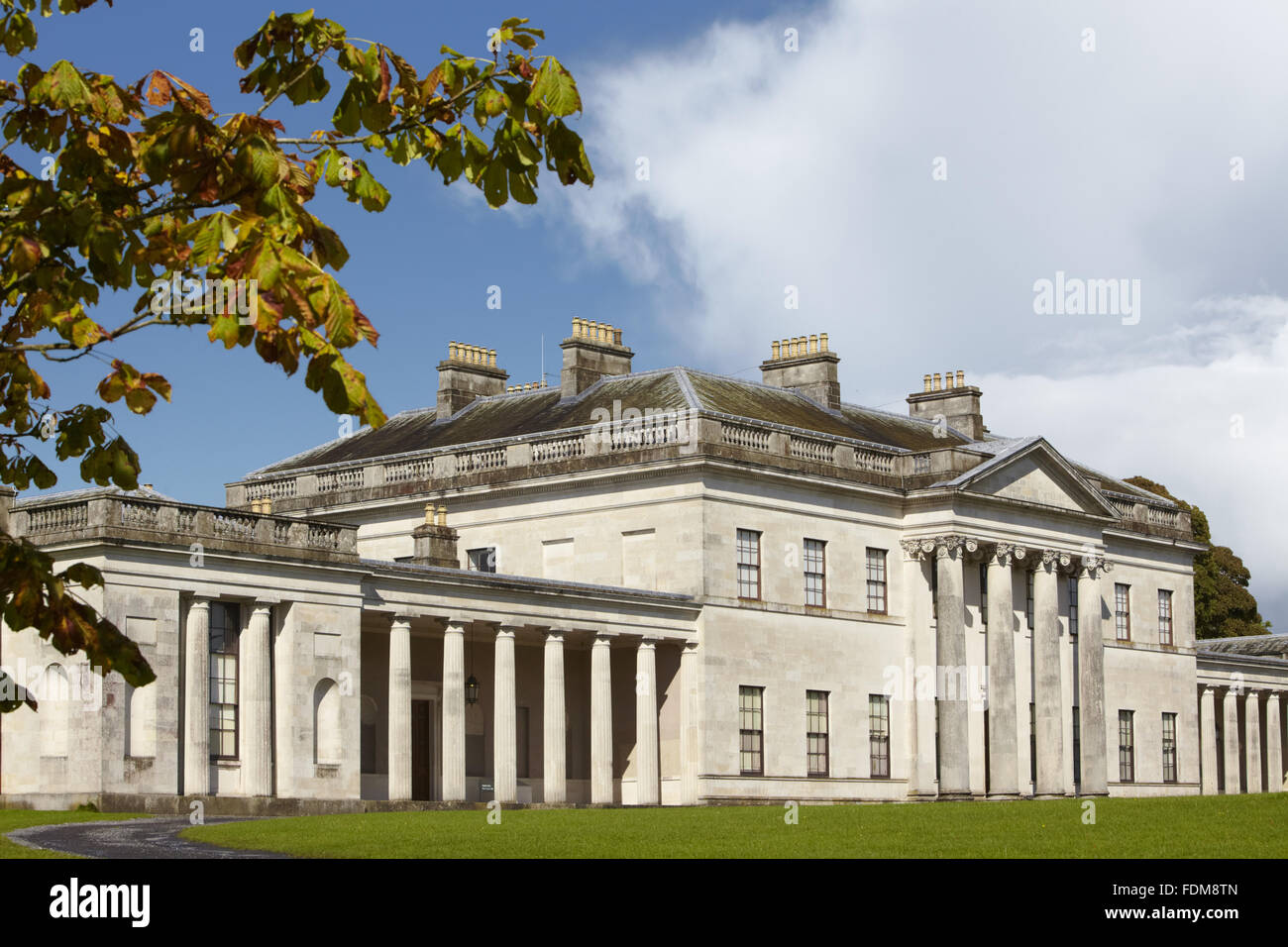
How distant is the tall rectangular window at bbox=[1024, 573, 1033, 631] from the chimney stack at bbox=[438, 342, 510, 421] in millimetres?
18265

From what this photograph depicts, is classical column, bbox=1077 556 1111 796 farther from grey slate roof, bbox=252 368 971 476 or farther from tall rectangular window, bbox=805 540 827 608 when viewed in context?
tall rectangular window, bbox=805 540 827 608

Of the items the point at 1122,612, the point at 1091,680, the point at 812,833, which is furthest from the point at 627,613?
the point at 1122,612

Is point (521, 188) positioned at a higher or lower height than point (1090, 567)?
lower

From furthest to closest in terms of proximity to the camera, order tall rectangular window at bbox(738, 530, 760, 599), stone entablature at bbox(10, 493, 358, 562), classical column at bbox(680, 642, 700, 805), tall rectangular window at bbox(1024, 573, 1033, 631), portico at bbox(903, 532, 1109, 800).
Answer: tall rectangular window at bbox(1024, 573, 1033, 631)
portico at bbox(903, 532, 1109, 800)
tall rectangular window at bbox(738, 530, 760, 599)
classical column at bbox(680, 642, 700, 805)
stone entablature at bbox(10, 493, 358, 562)

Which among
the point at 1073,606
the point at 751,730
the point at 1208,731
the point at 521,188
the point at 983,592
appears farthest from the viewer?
the point at 1208,731

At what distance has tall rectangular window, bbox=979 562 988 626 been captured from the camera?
198ft

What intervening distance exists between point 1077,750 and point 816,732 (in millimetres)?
13358

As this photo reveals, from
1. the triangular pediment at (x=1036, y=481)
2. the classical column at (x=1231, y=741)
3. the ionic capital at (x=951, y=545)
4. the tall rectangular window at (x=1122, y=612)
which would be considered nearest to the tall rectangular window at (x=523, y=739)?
the ionic capital at (x=951, y=545)

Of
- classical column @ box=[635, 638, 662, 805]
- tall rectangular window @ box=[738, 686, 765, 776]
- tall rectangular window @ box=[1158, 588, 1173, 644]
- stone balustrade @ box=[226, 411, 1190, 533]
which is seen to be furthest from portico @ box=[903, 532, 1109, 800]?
classical column @ box=[635, 638, 662, 805]

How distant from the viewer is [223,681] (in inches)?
1645

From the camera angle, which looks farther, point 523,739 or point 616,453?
point 616,453

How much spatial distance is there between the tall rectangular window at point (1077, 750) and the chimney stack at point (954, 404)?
1074 centimetres

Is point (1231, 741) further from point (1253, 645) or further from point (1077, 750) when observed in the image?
point (1077, 750)
